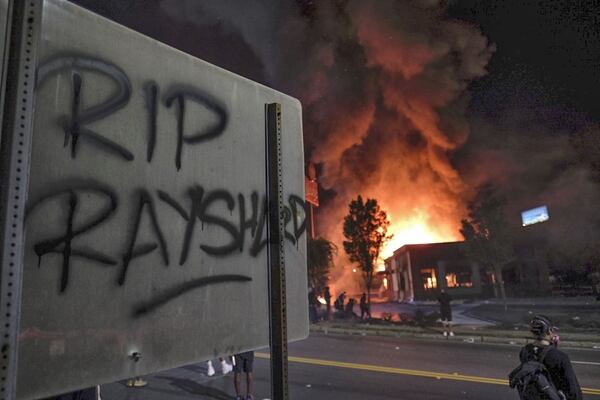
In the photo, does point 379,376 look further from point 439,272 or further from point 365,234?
point 439,272

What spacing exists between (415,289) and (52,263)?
38909 mm

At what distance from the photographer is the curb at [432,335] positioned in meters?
13.4

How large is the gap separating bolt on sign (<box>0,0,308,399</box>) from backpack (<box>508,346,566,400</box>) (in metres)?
3.24

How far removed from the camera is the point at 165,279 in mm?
1897

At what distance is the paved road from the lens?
306 inches

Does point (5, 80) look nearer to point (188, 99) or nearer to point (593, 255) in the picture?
point (188, 99)

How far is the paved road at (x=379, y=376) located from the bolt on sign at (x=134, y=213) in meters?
6.35

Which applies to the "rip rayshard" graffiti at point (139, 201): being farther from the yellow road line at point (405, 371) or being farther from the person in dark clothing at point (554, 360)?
the yellow road line at point (405, 371)

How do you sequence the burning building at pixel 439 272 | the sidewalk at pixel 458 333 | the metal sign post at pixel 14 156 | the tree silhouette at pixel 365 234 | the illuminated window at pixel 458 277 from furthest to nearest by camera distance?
1. the illuminated window at pixel 458 277
2. the burning building at pixel 439 272
3. the tree silhouette at pixel 365 234
4. the sidewalk at pixel 458 333
5. the metal sign post at pixel 14 156

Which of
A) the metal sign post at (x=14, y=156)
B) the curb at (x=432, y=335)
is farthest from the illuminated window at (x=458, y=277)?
the metal sign post at (x=14, y=156)

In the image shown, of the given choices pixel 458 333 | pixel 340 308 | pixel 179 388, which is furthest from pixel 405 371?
pixel 340 308

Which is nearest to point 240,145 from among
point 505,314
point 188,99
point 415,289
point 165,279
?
point 188,99

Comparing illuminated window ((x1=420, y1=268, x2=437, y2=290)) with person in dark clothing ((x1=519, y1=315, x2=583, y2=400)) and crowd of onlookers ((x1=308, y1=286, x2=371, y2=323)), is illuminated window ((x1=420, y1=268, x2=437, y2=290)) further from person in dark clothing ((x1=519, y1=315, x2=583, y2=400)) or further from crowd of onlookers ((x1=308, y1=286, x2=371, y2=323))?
person in dark clothing ((x1=519, y1=315, x2=583, y2=400))

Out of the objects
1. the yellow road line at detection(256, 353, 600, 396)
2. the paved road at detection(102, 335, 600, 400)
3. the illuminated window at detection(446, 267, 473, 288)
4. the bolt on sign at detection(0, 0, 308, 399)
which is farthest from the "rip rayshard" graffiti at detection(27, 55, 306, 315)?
the illuminated window at detection(446, 267, 473, 288)
